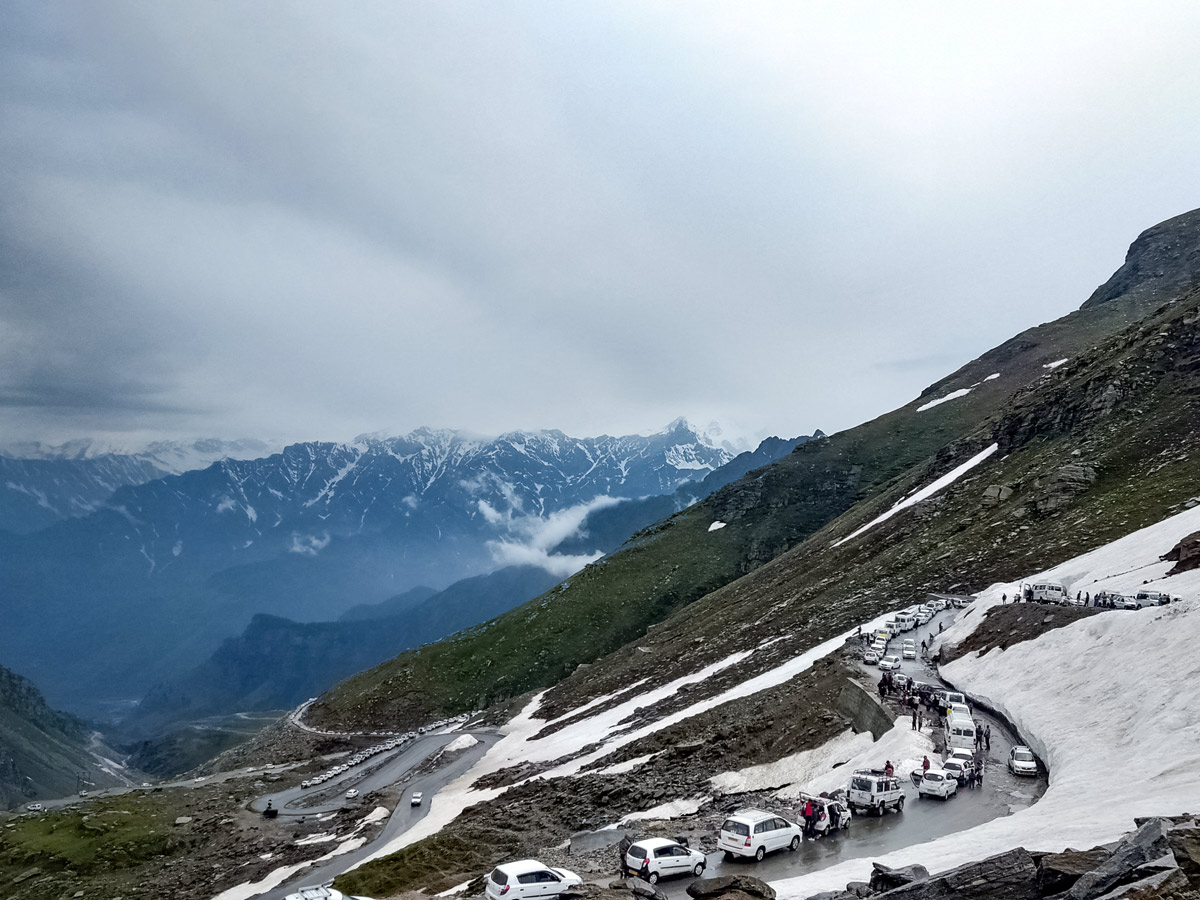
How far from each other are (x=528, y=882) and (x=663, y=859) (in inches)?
166

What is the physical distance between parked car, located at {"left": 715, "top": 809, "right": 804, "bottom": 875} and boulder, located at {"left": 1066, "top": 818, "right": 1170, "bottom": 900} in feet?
38.9

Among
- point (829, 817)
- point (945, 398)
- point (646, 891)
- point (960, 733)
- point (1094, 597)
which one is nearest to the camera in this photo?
point (646, 891)

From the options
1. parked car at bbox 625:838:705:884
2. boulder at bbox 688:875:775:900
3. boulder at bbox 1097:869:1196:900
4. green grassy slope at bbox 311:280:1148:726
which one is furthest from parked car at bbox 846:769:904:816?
green grassy slope at bbox 311:280:1148:726

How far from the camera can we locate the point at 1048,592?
142 ft

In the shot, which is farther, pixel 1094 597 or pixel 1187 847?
pixel 1094 597

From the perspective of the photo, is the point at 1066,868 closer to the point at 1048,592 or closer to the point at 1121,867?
the point at 1121,867

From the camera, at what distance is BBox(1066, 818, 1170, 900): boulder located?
12195mm

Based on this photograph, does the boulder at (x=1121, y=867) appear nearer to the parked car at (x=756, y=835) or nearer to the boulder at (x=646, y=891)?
the boulder at (x=646, y=891)

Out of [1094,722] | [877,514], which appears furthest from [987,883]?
[877,514]

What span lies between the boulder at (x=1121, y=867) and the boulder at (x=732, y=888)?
7224 millimetres

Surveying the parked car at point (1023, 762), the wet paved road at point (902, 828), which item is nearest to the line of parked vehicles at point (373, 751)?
the wet paved road at point (902, 828)

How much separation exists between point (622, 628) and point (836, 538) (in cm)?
3849

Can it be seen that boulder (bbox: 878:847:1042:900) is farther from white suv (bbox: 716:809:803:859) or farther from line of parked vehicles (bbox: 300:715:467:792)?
line of parked vehicles (bbox: 300:715:467:792)

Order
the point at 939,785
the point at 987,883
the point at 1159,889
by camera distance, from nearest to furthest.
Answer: the point at 1159,889
the point at 987,883
the point at 939,785
